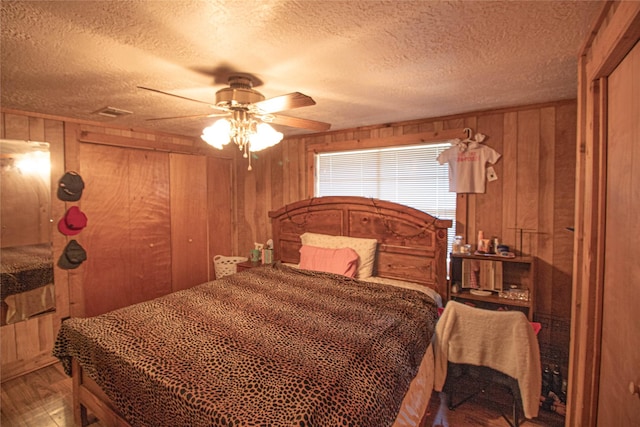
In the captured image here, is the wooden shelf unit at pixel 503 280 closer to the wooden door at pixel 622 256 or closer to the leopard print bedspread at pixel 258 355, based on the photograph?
the leopard print bedspread at pixel 258 355

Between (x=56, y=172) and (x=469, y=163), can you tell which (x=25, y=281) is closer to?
(x=56, y=172)

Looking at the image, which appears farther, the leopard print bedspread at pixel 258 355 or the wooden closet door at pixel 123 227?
the wooden closet door at pixel 123 227

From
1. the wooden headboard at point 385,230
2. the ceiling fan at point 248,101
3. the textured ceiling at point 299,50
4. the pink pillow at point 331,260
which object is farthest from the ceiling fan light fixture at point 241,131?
the wooden headboard at point 385,230

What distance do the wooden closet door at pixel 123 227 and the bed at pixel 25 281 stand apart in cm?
28

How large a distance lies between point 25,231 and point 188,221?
1513 millimetres

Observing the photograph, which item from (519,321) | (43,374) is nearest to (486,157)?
(519,321)

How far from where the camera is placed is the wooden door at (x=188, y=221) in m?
3.77

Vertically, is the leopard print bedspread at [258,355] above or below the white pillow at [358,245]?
below

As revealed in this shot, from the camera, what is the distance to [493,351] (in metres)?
1.86

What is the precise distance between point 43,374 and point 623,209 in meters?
4.13

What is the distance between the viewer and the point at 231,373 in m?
1.38

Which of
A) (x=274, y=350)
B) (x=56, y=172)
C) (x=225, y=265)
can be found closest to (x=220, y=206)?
(x=225, y=265)

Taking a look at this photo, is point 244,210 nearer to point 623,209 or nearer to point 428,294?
point 428,294

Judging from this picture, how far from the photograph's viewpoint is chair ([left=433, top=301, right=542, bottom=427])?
176 centimetres
